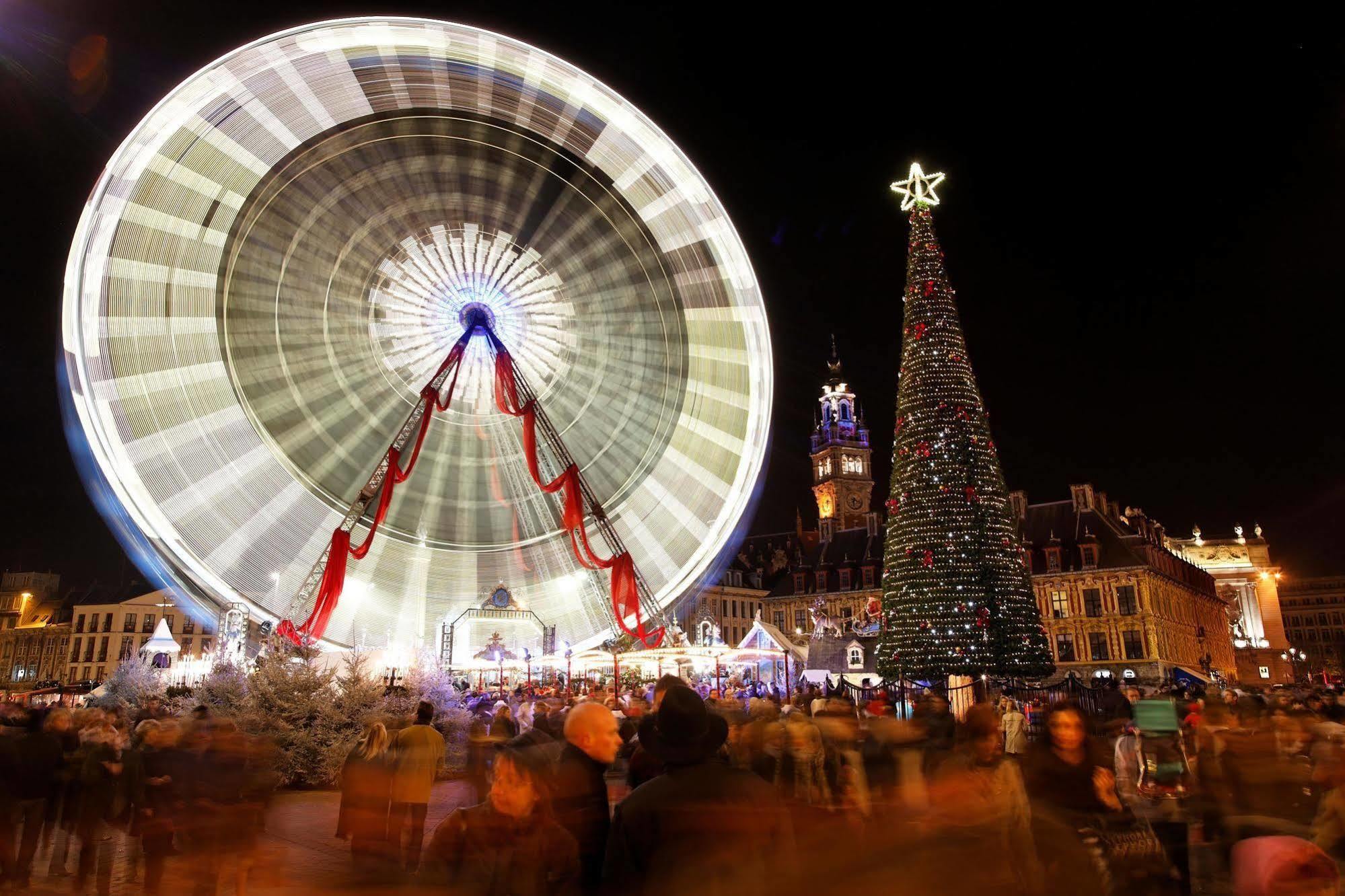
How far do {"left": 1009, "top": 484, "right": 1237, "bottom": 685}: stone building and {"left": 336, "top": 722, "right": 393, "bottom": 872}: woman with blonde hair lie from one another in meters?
46.4

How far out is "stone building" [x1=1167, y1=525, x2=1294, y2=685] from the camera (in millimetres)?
84625

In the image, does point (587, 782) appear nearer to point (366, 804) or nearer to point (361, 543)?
point (366, 804)

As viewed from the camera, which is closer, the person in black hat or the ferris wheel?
the person in black hat

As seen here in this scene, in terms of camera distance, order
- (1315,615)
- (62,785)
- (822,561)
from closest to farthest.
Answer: (62,785) → (822,561) → (1315,615)

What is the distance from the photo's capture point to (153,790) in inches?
253

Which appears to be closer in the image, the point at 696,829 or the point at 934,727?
the point at 696,829

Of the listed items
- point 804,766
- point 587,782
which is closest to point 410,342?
point 804,766

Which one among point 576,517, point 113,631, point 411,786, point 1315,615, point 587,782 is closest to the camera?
point 587,782

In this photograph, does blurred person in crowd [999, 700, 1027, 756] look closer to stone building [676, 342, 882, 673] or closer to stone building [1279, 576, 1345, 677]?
stone building [676, 342, 882, 673]

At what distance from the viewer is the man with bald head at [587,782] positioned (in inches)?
150

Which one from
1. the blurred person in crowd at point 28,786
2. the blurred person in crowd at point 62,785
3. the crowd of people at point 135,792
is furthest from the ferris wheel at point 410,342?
the blurred person in crowd at point 28,786

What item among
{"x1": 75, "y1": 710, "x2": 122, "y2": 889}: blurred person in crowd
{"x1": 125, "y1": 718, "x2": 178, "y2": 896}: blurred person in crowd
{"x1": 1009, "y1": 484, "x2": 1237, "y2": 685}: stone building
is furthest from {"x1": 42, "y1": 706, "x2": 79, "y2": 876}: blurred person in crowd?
{"x1": 1009, "y1": 484, "x2": 1237, "y2": 685}: stone building

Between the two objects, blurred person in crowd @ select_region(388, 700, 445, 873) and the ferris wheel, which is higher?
the ferris wheel

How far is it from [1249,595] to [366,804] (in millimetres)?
105564
